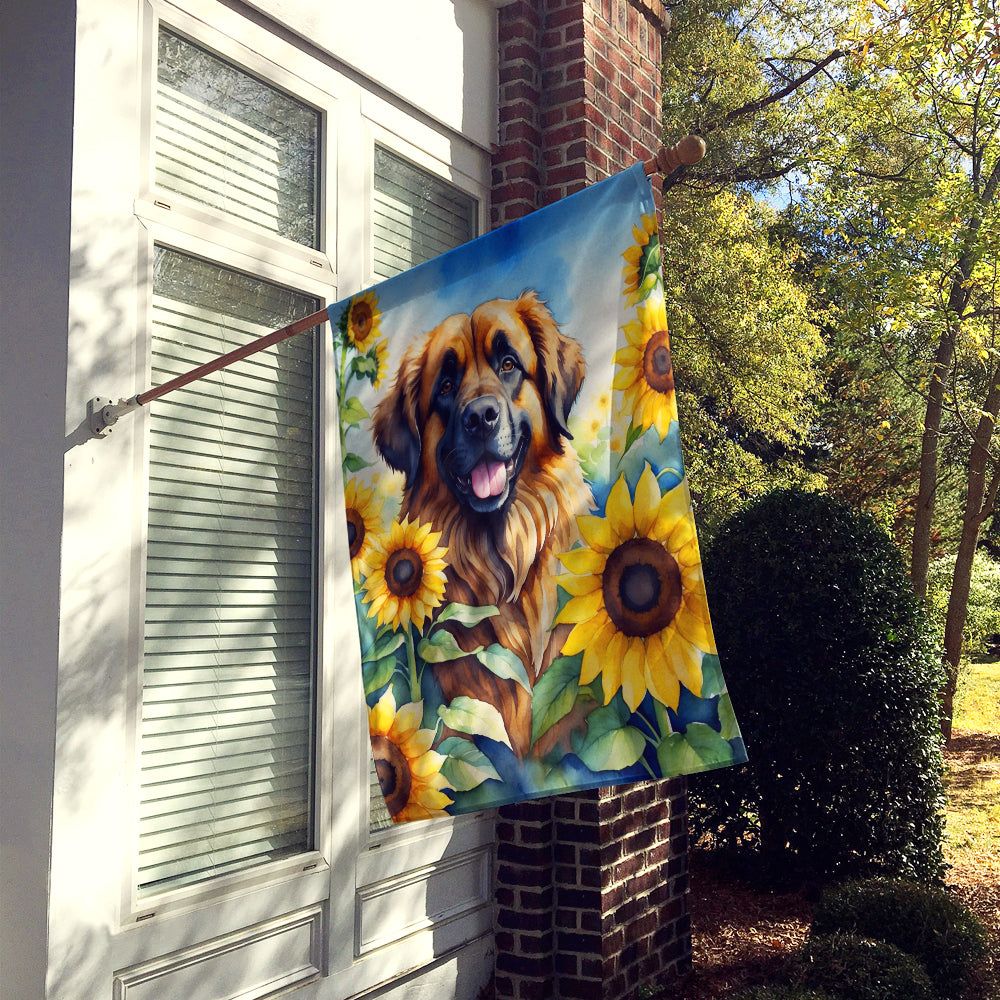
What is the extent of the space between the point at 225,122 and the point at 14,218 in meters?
0.79

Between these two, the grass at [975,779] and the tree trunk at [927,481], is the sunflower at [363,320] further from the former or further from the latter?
the tree trunk at [927,481]

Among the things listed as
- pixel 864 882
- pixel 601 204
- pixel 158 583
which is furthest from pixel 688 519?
pixel 864 882

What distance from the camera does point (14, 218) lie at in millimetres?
2889

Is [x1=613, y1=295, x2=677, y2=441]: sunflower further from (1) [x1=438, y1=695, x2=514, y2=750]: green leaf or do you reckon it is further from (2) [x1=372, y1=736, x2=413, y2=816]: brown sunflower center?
(2) [x1=372, y1=736, x2=413, y2=816]: brown sunflower center

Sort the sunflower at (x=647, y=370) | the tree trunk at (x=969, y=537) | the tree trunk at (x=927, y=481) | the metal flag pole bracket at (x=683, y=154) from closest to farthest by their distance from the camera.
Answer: the metal flag pole bracket at (x=683, y=154)
the sunflower at (x=647, y=370)
the tree trunk at (x=969, y=537)
the tree trunk at (x=927, y=481)

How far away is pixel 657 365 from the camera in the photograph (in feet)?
7.50

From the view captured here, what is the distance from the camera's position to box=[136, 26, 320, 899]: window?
2.99 m

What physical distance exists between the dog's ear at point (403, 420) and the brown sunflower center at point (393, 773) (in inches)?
25.9

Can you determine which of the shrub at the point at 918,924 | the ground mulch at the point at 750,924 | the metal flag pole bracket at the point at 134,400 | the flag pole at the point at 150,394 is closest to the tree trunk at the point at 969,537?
the ground mulch at the point at 750,924

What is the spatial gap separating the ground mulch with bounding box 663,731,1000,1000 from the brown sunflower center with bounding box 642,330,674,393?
3.17 meters

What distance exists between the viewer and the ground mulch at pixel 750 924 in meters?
4.59

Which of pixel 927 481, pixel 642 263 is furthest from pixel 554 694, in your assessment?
pixel 927 481

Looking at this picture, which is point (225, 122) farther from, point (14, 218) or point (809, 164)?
point (809, 164)

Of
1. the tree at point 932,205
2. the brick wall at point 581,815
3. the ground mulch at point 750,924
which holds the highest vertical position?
the tree at point 932,205
